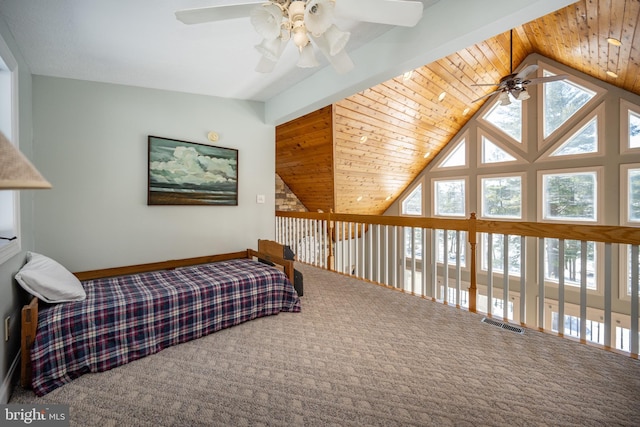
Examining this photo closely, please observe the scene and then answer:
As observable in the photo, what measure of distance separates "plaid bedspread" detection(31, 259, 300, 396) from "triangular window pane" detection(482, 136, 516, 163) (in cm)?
575

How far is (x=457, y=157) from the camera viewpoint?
6758mm

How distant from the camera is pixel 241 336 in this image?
212cm

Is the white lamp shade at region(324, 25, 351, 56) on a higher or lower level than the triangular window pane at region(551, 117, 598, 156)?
lower

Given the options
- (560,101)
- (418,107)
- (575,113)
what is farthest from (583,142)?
(418,107)

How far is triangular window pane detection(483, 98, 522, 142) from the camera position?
579 cm

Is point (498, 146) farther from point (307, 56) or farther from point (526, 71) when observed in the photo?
point (307, 56)

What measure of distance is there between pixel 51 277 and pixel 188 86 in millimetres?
2047

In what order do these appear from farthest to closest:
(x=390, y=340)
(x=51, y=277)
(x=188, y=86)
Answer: (x=188, y=86) < (x=390, y=340) < (x=51, y=277)

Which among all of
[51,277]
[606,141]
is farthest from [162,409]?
[606,141]

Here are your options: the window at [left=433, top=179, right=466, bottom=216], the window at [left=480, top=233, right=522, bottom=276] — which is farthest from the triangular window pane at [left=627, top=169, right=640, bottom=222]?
the window at [left=433, top=179, right=466, bottom=216]

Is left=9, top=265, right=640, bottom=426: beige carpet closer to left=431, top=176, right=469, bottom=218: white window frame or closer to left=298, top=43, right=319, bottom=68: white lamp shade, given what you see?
left=298, top=43, right=319, bottom=68: white lamp shade

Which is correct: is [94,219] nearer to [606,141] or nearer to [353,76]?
[353,76]

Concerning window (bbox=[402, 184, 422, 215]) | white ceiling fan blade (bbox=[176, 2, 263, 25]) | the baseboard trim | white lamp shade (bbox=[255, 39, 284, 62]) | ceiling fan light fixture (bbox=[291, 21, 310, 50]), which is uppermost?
white ceiling fan blade (bbox=[176, 2, 263, 25])

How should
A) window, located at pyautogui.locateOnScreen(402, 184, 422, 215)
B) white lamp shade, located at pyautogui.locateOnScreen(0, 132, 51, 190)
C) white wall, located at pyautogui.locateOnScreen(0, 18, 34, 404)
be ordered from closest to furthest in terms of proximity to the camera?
white lamp shade, located at pyautogui.locateOnScreen(0, 132, 51, 190), white wall, located at pyautogui.locateOnScreen(0, 18, 34, 404), window, located at pyautogui.locateOnScreen(402, 184, 422, 215)
